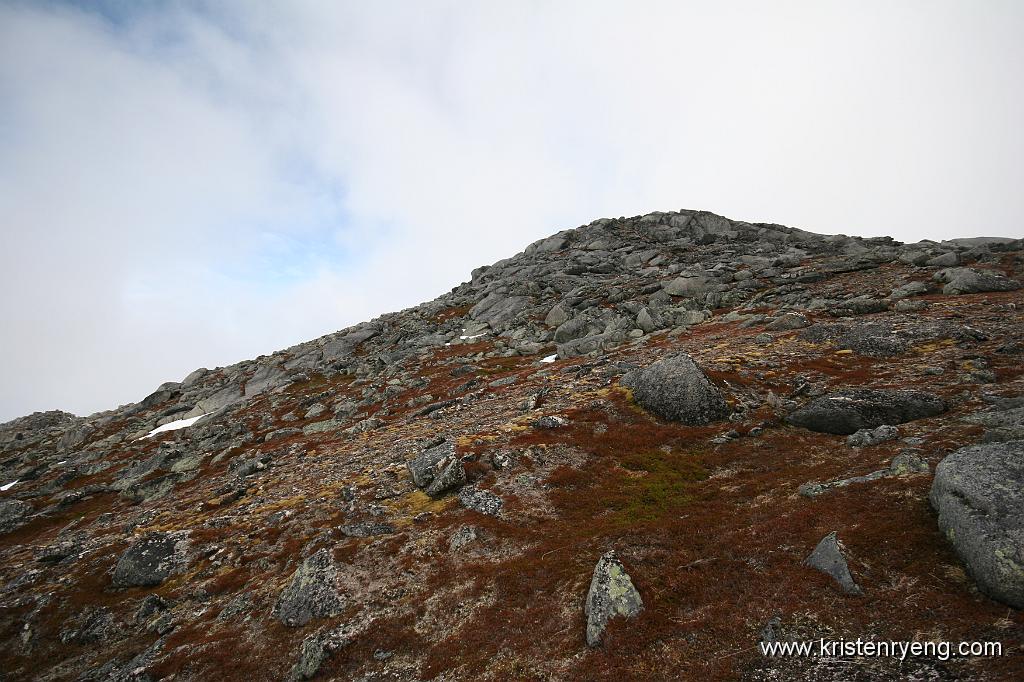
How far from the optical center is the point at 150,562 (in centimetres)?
2131

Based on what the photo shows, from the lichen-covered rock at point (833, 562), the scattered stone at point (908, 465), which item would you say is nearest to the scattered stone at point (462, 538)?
the lichen-covered rock at point (833, 562)

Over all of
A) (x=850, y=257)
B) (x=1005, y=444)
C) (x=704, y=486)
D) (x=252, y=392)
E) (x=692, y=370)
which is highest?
(x=252, y=392)

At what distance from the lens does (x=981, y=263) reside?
53750 mm

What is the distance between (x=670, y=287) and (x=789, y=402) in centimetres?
4350

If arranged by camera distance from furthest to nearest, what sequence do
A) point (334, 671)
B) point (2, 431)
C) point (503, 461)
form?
point (2, 431)
point (503, 461)
point (334, 671)

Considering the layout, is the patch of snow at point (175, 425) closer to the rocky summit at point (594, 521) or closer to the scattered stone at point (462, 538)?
the rocky summit at point (594, 521)

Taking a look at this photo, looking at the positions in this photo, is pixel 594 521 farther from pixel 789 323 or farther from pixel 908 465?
pixel 789 323

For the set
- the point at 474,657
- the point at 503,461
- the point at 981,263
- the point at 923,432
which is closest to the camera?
the point at 474,657

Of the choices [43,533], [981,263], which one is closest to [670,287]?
[981,263]

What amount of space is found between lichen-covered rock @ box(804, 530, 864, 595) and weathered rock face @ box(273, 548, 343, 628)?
53.8 feet

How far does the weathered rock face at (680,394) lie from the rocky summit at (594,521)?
0.54 ft

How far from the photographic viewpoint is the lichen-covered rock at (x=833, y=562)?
1120cm

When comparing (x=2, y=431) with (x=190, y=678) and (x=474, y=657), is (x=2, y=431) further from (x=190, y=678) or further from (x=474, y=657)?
(x=474, y=657)

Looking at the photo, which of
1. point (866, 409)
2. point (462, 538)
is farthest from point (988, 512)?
point (462, 538)
